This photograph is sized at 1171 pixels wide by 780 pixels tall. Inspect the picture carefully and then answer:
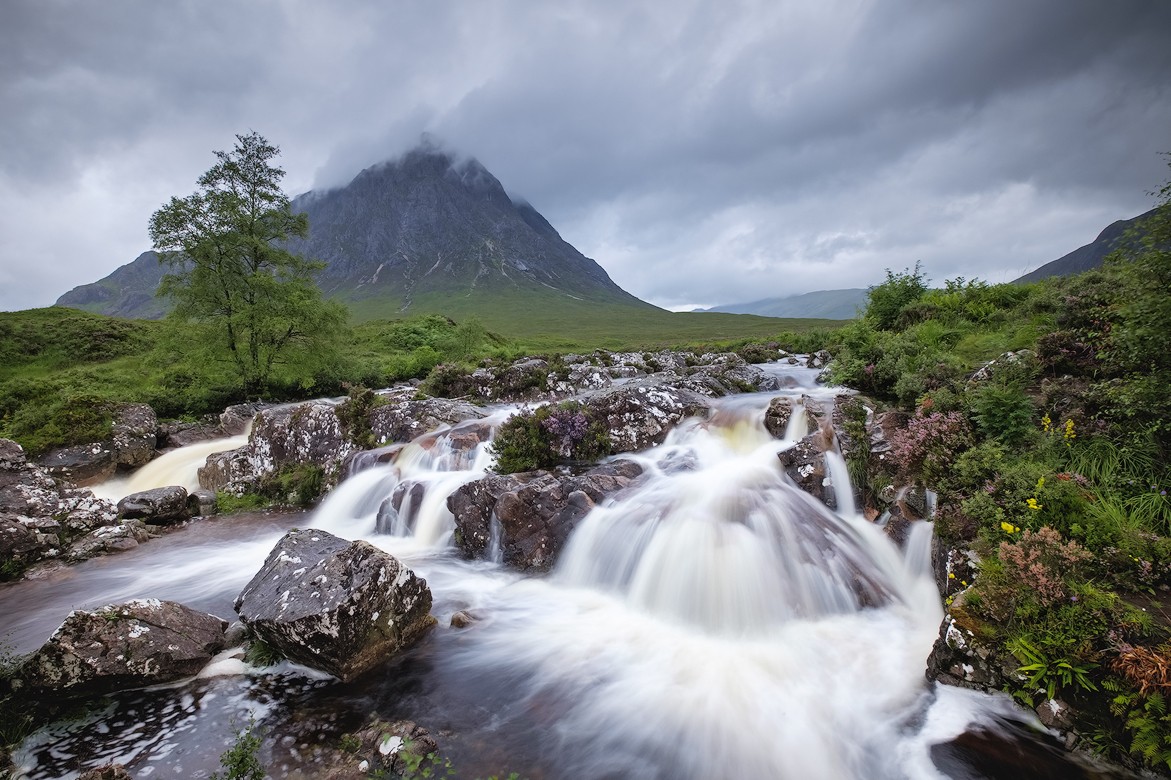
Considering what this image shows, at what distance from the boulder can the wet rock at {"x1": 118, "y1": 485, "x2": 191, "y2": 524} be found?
8.44m

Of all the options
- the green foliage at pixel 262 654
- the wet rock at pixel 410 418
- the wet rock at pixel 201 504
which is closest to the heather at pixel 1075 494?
the green foliage at pixel 262 654

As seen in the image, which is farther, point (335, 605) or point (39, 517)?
point (39, 517)

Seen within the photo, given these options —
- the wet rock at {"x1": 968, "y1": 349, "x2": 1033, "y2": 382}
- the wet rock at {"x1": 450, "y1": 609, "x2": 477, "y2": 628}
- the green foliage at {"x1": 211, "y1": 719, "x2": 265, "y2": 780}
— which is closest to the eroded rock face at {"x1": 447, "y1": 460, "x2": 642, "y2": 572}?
the wet rock at {"x1": 450, "y1": 609, "x2": 477, "y2": 628}

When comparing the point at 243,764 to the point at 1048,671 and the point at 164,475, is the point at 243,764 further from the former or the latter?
the point at 164,475

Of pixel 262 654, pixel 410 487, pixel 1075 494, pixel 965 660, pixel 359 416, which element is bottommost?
pixel 965 660

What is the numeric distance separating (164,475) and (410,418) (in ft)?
30.4

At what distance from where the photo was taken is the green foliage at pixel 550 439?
43.9 ft

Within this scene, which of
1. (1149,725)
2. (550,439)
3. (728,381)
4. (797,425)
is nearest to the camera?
(1149,725)

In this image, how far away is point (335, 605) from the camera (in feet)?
21.4

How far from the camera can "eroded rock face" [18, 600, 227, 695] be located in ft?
18.5

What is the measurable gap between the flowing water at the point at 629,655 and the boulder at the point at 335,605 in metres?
0.38

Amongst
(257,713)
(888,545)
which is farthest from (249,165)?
(888,545)

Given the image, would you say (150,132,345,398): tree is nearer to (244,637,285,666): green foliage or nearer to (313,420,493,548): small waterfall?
(313,420,493,548): small waterfall

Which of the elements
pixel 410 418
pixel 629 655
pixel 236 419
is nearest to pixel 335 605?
pixel 629 655
